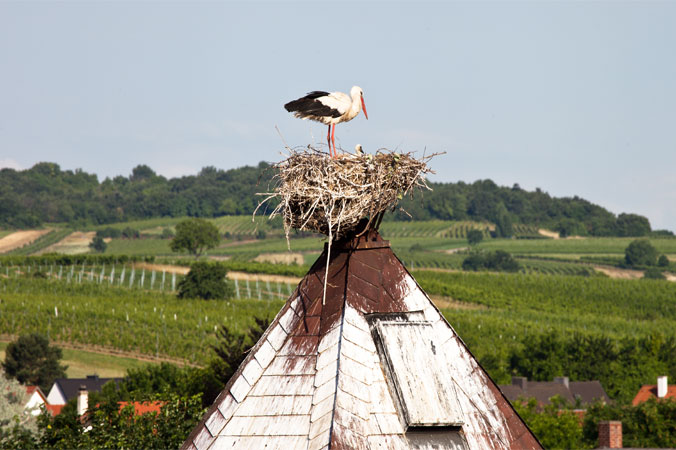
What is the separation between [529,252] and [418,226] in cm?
2216

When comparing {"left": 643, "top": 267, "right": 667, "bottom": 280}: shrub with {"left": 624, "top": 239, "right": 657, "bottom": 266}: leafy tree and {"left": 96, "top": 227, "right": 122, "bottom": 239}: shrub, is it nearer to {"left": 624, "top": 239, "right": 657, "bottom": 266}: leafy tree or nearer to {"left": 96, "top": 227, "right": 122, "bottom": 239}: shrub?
{"left": 624, "top": 239, "right": 657, "bottom": 266}: leafy tree

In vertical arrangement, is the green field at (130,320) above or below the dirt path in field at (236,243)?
below

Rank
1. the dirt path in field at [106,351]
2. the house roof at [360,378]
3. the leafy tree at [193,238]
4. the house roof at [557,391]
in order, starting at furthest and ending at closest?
1. the leafy tree at [193,238]
2. the dirt path in field at [106,351]
3. the house roof at [557,391]
4. the house roof at [360,378]

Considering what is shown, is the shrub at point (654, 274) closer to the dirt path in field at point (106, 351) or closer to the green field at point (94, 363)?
the dirt path in field at point (106, 351)

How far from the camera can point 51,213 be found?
195 meters

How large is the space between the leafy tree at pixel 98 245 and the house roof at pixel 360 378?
143365 millimetres

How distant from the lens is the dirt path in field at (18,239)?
148425 millimetres

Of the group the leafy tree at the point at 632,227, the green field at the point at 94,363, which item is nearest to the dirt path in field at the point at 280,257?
the green field at the point at 94,363

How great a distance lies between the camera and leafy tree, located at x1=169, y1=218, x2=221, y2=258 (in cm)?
12319

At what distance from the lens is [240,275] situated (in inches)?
3755

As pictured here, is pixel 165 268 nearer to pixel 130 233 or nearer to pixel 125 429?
pixel 130 233

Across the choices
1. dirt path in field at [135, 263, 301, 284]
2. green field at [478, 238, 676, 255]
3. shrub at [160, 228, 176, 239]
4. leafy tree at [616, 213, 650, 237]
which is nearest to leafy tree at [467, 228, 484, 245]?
green field at [478, 238, 676, 255]

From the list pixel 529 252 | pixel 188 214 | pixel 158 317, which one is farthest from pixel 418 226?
pixel 158 317

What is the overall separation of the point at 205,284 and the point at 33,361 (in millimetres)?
23574
